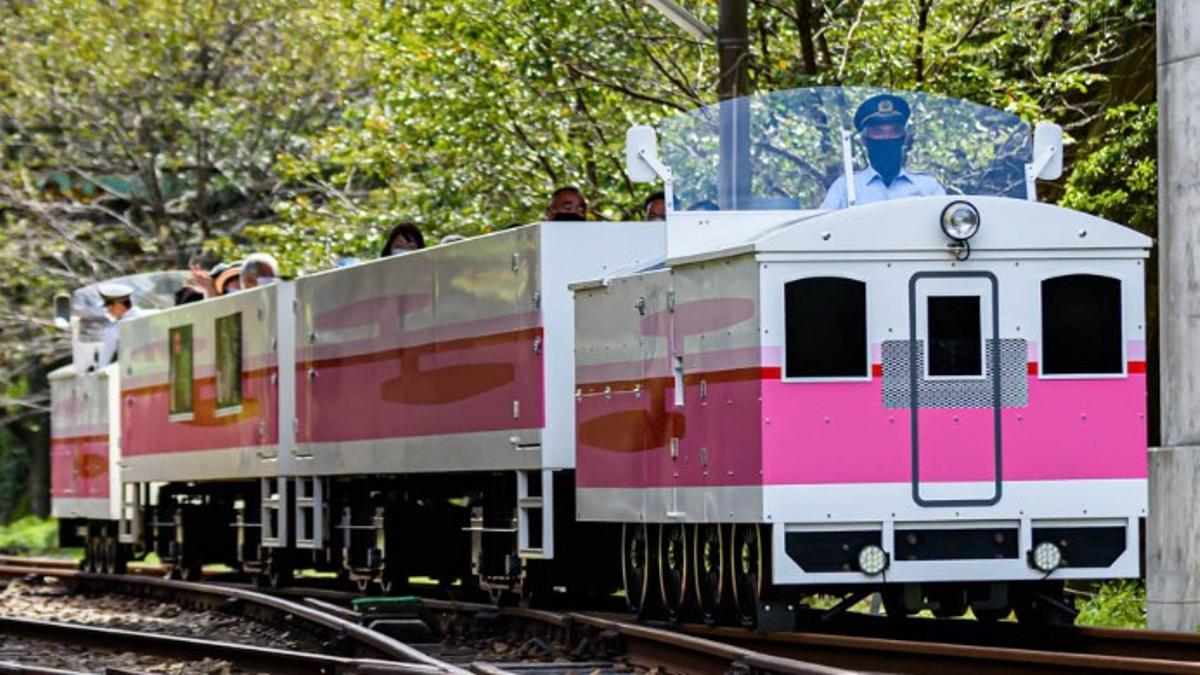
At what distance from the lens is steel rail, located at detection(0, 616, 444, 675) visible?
1283cm

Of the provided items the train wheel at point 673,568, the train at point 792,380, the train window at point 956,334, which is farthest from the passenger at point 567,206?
the train window at point 956,334

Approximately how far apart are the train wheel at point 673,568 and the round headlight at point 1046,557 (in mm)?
2294

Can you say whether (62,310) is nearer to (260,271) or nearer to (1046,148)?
(260,271)

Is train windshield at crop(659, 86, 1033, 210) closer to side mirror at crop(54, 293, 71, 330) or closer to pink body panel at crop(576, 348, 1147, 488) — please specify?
pink body panel at crop(576, 348, 1147, 488)

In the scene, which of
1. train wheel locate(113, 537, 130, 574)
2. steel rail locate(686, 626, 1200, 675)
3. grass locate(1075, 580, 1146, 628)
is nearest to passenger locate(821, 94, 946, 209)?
steel rail locate(686, 626, 1200, 675)

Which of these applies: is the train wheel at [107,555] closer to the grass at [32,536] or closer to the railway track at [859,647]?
the grass at [32,536]

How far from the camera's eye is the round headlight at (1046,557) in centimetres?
1346

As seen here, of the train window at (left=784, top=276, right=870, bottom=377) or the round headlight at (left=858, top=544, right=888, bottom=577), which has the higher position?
the train window at (left=784, top=276, right=870, bottom=377)

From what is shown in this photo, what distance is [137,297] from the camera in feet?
93.1

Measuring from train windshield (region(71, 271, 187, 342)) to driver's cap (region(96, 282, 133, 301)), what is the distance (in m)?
0.30

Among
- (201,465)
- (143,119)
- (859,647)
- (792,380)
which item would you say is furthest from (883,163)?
(143,119)

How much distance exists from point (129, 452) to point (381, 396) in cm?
709

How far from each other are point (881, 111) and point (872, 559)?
9.48 feet

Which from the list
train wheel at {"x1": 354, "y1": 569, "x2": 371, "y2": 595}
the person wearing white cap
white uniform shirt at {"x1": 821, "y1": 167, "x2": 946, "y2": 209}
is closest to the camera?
white uniform shirt at {"x1": 821, "y1": 167, "x2": 946, "y2": 209}
